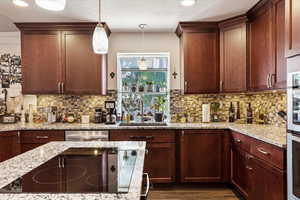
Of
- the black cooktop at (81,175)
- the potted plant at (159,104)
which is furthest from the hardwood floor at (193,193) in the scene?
the black cooktop at (81,175)

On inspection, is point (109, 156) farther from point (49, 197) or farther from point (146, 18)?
point (146, 18)

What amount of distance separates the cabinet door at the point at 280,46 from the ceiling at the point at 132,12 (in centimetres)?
41

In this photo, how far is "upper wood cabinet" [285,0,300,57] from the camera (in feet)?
5.90

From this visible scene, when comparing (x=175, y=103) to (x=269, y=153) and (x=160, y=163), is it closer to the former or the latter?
(x=160, y=163)

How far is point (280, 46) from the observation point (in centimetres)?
255

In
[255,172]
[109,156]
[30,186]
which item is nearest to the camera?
[30,186]

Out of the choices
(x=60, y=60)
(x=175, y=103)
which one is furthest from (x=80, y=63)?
(x=175, y=103)

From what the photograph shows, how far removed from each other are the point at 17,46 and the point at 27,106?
1.02 m

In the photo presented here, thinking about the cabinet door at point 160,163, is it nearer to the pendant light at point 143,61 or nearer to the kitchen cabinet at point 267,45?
the pendant light at point 143,61

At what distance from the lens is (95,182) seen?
3.85 ft

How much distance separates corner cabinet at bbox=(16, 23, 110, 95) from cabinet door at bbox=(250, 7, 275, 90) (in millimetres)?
2147

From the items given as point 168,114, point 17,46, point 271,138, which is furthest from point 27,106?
point 271,138

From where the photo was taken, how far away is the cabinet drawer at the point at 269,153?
1.97m

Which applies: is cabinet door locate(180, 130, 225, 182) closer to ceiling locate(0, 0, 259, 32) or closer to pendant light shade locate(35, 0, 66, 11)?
A: ceiling locate(0, 0, 259, 32)
